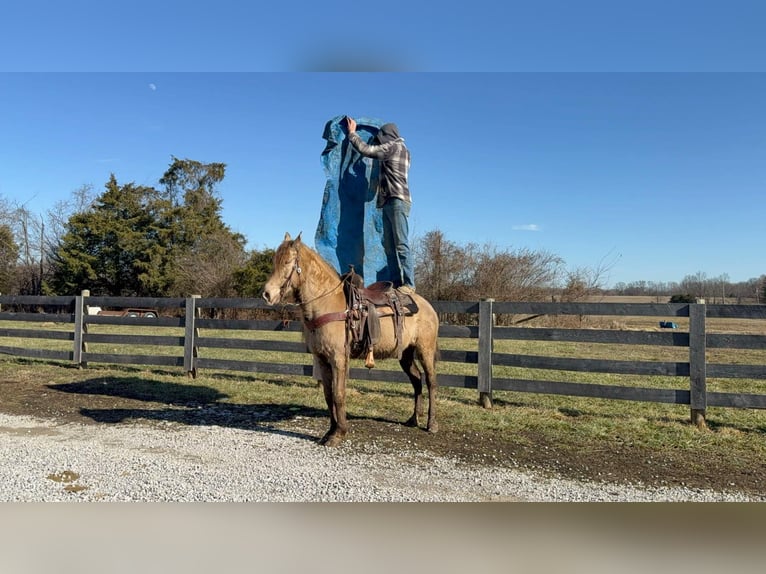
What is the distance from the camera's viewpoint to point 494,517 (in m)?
3.18

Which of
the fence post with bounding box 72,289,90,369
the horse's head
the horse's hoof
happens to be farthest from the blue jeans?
the fence post with bounding box 72,289,90,369

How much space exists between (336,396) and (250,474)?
130 centimetres

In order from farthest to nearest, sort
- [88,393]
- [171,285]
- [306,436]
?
1. [171,285]
2. [88,393]
3. [306,436]

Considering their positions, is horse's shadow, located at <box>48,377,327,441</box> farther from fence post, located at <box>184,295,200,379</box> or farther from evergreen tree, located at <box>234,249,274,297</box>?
evergreen tree, located at <box>234,249,274,297</box>

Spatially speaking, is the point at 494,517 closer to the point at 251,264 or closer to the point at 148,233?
the point at 251,264

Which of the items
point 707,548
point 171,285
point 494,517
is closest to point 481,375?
point 494,517

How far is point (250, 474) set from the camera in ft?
14.2

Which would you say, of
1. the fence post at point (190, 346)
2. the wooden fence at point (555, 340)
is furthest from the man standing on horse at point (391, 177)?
the fence post at point (190, 346)

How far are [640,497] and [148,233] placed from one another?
37310mm

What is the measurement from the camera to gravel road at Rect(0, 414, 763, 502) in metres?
3.84

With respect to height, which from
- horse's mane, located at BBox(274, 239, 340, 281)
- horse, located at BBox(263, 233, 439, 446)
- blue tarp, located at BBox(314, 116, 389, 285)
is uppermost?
blue tarp, located at BBox(314, 116, 389, 285)

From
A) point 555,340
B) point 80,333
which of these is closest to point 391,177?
point 555,340

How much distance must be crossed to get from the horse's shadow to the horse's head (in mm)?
1712

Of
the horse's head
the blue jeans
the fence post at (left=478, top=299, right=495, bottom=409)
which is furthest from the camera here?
the fence post at (left=478, top=299, right=495, bottom=409)
